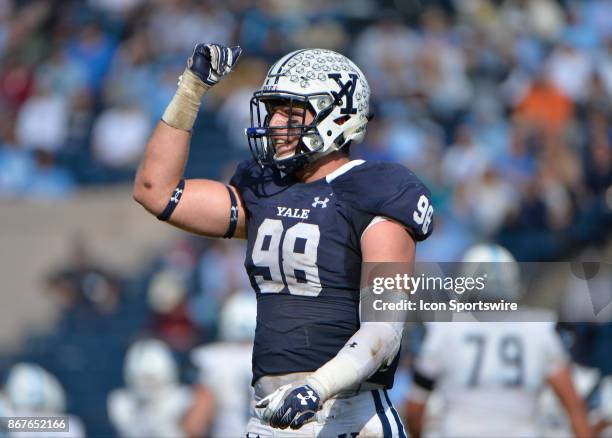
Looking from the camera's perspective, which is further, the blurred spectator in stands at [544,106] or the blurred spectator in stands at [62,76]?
the blurred spectator in stands at [62,76]

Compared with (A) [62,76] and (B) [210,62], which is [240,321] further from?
(A) [62,76]

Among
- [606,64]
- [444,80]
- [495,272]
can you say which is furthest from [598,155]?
[495,272]

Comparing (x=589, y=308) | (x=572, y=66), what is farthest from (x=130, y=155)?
(x=589, y=308)

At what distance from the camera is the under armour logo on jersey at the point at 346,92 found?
387cm

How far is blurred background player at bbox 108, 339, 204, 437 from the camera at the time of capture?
24.8 ft

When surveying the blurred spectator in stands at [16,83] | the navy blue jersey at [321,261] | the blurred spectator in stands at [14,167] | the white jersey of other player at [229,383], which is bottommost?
the white jersey of other player at [229,383]

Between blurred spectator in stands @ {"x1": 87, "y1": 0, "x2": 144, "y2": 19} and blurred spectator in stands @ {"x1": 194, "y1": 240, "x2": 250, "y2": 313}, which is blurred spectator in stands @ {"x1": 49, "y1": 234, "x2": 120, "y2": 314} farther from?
blurred spectator in stands @ {"x1": 87, "y1": 0, "x2": 144, "y2": 19}

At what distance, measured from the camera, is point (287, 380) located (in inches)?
145

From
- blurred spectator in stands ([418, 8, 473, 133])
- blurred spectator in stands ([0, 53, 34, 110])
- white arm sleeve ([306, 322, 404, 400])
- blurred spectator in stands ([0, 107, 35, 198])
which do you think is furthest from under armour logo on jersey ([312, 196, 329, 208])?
blurred spectator in stands ([0, 53, 34, 110])

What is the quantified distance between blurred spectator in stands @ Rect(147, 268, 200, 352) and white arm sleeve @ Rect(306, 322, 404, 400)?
6.02 metres

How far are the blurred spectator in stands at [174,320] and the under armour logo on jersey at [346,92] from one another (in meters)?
5.76

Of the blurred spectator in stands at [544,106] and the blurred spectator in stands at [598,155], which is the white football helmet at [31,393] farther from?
the blurred spectator in stands at [544,106]

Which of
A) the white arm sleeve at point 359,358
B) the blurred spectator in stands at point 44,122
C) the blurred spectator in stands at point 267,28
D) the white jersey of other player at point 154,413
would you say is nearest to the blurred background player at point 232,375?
the white jersey of other player at point 154,413

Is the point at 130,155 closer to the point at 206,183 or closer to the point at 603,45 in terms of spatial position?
the point at 603,45
